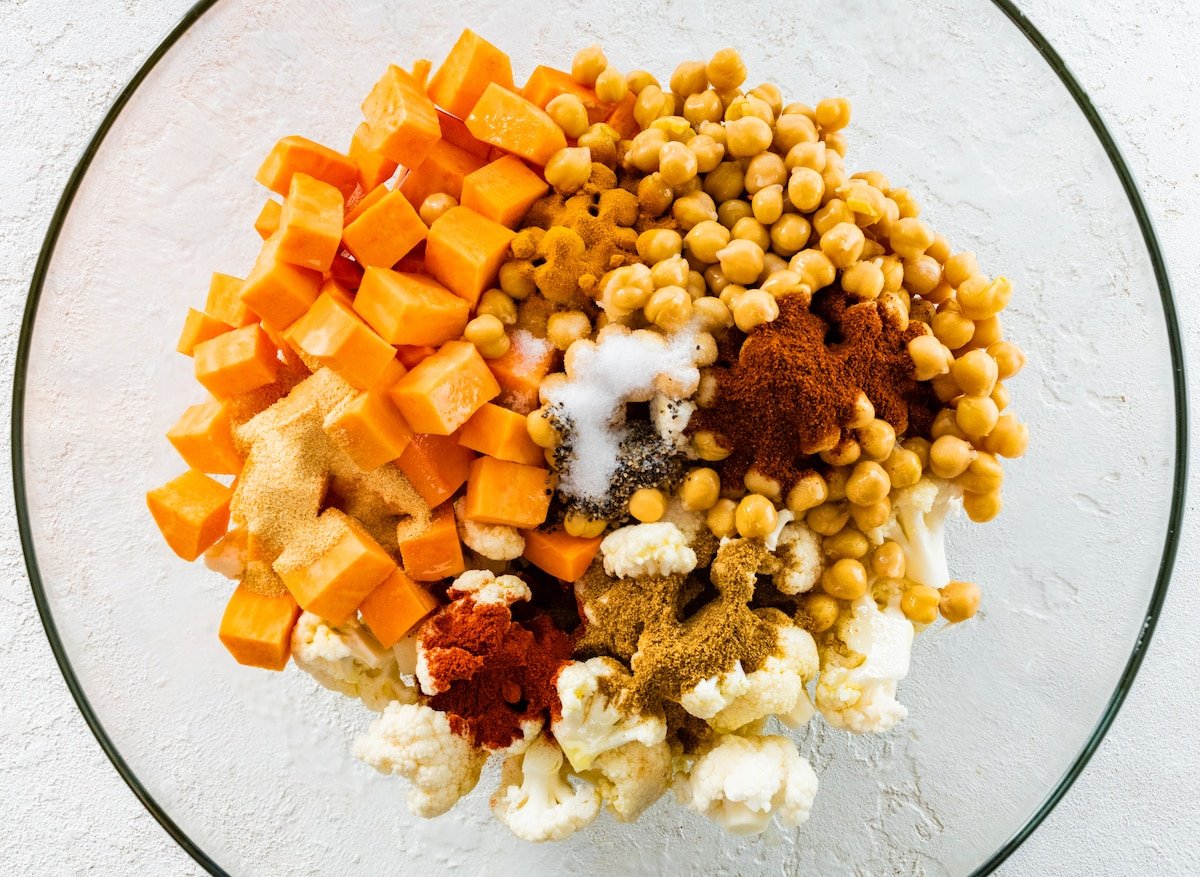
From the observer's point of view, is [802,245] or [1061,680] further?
[1061,680]

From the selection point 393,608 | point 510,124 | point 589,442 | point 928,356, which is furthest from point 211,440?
point 928,356

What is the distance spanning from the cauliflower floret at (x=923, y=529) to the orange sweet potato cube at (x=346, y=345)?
928 millimetres

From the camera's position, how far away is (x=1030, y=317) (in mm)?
1821

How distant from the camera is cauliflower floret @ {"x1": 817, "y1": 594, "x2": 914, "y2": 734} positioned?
154 cm

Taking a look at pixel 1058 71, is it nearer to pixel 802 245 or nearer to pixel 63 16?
pixel 802 245

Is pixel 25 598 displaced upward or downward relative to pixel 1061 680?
downward

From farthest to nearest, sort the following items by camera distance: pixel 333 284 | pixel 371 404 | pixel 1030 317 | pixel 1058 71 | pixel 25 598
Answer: pixel 25 598, pixel 1030 317, pixel 1058 71, pixel 333 284, pixel 371 404

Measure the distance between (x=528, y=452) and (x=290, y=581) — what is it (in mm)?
478

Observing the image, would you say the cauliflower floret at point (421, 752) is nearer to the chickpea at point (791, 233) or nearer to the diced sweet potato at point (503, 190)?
the diced sweet potato at point (503, 190)

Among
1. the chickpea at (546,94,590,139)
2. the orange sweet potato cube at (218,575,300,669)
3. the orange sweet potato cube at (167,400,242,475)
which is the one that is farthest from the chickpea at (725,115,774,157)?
the orange sweet potato cube at (218,575,300,669)

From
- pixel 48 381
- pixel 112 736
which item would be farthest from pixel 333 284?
pixel 112 736

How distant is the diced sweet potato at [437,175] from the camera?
5.34ft

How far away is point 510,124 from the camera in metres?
1.60

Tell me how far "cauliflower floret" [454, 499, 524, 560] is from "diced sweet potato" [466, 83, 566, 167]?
2.22 ft
